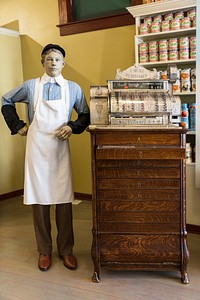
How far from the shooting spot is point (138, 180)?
1.88 metres

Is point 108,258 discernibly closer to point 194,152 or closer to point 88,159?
point 194,152

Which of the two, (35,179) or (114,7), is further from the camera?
(114,7)

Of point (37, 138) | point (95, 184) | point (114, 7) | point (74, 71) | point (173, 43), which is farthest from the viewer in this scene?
point (74, 71)

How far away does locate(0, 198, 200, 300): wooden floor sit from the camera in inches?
73.0

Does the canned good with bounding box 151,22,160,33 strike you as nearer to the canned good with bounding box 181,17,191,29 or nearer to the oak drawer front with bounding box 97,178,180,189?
the canned good with bounding box 181,17,191,29

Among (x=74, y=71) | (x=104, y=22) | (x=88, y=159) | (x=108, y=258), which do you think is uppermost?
(x=104, y=22)

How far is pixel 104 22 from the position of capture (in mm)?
3303

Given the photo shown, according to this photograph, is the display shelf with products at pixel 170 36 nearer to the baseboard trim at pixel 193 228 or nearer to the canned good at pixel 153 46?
the canned good at pixel 153 46

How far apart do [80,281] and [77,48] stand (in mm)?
2480

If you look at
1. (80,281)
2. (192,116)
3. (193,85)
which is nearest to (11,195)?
(80,281)

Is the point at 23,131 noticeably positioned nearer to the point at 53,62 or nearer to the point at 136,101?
the point at 53,62

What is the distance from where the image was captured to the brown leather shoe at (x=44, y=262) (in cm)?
216

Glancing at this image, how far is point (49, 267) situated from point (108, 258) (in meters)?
0.47

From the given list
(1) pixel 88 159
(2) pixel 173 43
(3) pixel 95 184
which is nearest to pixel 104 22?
(2) pixel 173 43
